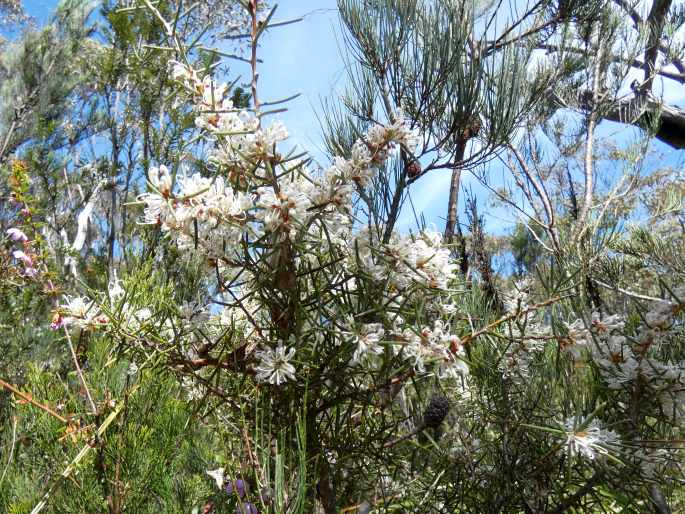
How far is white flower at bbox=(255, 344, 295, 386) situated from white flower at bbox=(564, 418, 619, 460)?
0.34 m

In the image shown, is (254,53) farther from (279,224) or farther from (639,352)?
(639,352)

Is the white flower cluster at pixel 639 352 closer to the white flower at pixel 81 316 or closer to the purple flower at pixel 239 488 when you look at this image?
the purple flower at pixel 239 488

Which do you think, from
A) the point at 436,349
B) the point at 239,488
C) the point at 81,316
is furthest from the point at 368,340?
the point at 239,488

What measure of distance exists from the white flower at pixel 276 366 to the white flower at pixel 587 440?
34cm

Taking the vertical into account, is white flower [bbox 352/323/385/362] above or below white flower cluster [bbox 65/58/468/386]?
below

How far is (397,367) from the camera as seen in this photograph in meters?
0.71

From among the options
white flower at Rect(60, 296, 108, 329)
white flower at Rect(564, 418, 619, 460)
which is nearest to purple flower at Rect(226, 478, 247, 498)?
white flower at Rect(60, 296, 108, 329)

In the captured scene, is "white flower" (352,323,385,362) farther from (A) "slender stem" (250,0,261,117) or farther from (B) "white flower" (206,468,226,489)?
(B) "white flower" (206,468,226,489)

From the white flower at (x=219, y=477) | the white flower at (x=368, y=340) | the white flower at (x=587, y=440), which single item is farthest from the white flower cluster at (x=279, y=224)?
the white flower at (x=219, y=477)

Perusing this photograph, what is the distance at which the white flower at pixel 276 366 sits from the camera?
23.2 inches

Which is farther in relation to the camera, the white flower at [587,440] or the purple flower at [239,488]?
the purple flower at [239,488]

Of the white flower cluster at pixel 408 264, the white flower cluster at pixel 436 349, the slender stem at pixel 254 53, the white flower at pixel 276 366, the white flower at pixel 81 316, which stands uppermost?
the slender stem at pixel 254 53

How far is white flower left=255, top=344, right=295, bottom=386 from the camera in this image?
0.59m

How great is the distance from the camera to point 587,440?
2.00 ft
